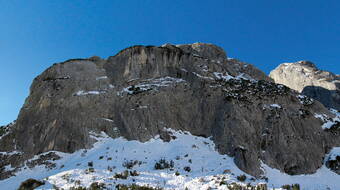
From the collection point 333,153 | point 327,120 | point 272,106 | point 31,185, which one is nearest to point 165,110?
point 272,106

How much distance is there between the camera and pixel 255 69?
52156 mm

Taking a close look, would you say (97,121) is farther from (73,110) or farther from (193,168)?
(193,168)

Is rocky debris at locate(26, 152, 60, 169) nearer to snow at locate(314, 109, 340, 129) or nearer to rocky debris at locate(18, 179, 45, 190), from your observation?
rocky debris at locate(18, 179, 45, 190)

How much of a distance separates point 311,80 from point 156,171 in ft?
227

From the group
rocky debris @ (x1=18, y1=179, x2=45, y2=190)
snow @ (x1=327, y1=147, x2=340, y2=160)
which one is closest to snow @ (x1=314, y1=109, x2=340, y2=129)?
snow @ (x1=327, y1=147, x2=340, y2=160)

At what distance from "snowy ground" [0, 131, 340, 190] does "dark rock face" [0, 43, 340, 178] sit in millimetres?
1338

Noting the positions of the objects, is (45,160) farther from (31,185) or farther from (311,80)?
(311,80)

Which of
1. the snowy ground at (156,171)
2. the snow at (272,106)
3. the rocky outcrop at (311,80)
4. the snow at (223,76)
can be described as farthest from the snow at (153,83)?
the rocky outcrop at (311,80)

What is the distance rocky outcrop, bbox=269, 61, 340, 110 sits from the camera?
2800 inches

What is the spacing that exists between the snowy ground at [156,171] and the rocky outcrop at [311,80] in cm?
4834

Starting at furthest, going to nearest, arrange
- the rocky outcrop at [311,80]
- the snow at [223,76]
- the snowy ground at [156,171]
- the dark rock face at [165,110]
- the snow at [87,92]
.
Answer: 1. the rocky outcrop at [311,80]
2. the snow at [223,76]
3. the snow at [87,92]
4. the dark rock face at [165,110]
5. the snowy ground at [156,171]

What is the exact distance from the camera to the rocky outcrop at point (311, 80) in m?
71.1

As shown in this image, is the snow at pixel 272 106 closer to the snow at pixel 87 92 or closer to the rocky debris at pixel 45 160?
the snow at pixel 87 92

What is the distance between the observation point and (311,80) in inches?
3076
